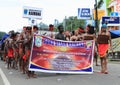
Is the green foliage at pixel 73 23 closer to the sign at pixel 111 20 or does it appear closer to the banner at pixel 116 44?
the sign at pixel 111 20

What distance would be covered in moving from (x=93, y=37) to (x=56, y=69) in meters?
2.39

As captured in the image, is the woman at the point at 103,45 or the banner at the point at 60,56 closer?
the banner at the point at 60,56

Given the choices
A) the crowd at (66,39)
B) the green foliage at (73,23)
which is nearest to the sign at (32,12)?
the crowd at (66,39)

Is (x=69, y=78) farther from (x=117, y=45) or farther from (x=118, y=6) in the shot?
(x=118, y=6)

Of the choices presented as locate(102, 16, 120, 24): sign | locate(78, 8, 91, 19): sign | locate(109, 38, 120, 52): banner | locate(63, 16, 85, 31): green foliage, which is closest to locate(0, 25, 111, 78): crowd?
locate(109, 38, 120, 52): banner

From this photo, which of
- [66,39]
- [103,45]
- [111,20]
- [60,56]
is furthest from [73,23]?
[60,56]

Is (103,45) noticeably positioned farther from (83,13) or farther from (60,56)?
(83,13)

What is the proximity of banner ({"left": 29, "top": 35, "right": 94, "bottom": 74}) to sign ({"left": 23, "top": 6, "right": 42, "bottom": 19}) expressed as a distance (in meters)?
10.0

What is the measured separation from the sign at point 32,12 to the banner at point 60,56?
10.0m

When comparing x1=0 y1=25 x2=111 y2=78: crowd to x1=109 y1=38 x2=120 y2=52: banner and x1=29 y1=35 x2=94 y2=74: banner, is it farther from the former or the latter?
x1=109 y1=38 x2=120 y2=52: banner

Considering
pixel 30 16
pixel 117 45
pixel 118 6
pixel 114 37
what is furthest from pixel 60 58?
pixel 118 6

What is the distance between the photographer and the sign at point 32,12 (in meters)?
25.3

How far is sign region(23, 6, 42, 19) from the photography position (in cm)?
2533

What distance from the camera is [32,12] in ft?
84.0
